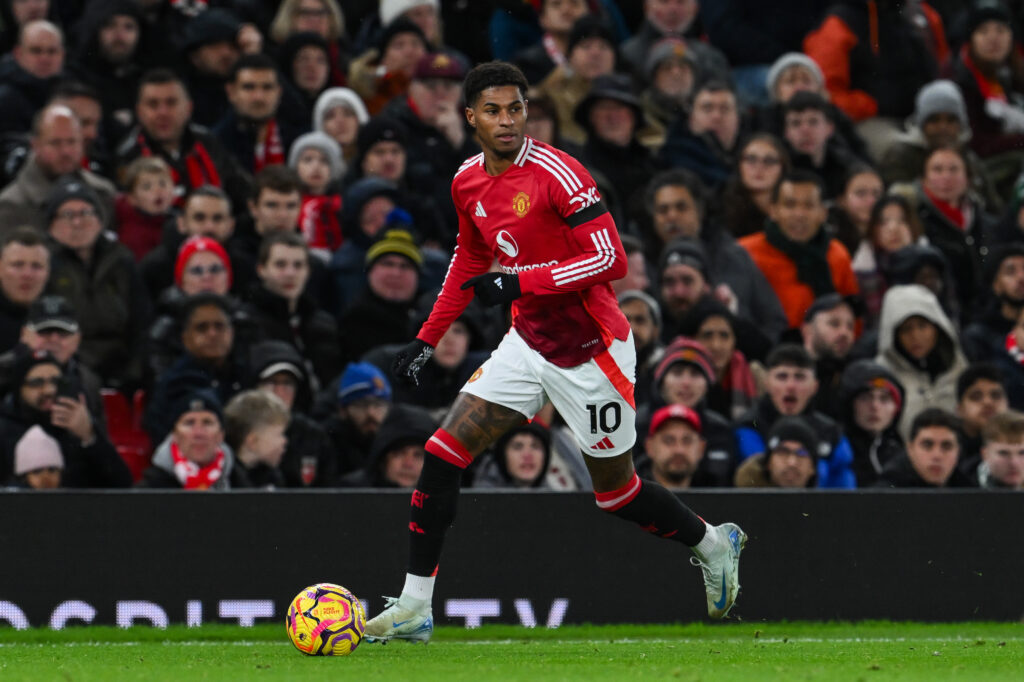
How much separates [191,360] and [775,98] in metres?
5.90

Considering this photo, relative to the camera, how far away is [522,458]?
32.0ft

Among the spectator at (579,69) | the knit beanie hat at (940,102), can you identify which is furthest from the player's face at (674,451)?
the knit beanie hat at (940,102)

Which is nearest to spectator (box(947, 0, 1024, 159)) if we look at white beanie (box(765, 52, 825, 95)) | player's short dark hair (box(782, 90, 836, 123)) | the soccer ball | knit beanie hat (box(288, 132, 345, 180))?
white beanie (box(765, 52, 825, 95))

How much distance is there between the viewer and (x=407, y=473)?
9.70 metres

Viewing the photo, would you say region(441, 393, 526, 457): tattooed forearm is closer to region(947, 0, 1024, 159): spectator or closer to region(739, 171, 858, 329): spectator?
region(739, 171, 858, 329): spectator

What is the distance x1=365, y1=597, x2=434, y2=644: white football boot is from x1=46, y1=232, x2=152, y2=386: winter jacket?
3.73 metres

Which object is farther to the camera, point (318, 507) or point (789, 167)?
point (789, 167)

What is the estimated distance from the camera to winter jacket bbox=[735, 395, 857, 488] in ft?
33.1

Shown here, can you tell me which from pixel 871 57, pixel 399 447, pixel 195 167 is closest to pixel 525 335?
pixel 399 447

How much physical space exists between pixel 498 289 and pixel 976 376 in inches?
193

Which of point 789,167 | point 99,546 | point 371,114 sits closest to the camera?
point 99,546

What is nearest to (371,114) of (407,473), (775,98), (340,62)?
(340,62)

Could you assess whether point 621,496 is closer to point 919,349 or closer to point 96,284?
point 919,349

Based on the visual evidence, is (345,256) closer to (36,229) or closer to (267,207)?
(267,207)
